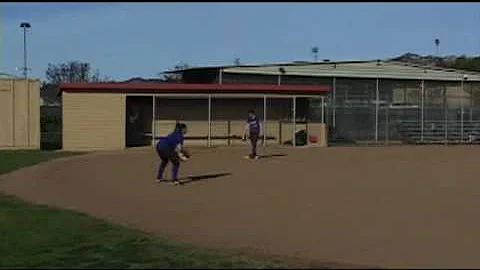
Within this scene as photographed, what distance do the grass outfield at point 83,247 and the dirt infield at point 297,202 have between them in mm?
713

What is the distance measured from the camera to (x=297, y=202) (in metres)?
16.9

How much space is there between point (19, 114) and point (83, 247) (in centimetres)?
2411

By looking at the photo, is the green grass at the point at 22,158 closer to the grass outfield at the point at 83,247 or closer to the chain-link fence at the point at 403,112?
the grass outfield at the point at 83,247

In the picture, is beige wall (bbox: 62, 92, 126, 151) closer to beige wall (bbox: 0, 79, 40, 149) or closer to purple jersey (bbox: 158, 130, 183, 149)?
beige wall (bbox: 0, 79, 40, 149)

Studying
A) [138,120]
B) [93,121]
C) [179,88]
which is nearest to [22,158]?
[93,121]

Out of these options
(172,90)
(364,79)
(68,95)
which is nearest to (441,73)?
(364,79)

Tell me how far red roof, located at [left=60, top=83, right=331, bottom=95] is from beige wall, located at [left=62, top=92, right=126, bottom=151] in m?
0.25

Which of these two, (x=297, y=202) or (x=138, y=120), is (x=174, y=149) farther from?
(x=138, y=120)

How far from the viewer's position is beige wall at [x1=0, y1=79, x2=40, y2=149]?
3419 centimetres

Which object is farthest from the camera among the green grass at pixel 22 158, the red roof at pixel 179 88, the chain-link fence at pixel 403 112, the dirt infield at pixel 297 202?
the chain-link fence at pixel 403 112

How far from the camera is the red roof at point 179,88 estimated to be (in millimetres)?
34719

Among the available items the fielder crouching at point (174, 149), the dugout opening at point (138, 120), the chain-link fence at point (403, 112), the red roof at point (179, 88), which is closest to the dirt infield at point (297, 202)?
the fielder crouching at point (174, 149)

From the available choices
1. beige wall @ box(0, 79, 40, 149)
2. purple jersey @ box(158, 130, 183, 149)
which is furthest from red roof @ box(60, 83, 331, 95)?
purple jersey @ box(158, 130, 183, 149)

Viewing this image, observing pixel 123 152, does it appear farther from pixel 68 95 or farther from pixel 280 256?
pixel 280 256
